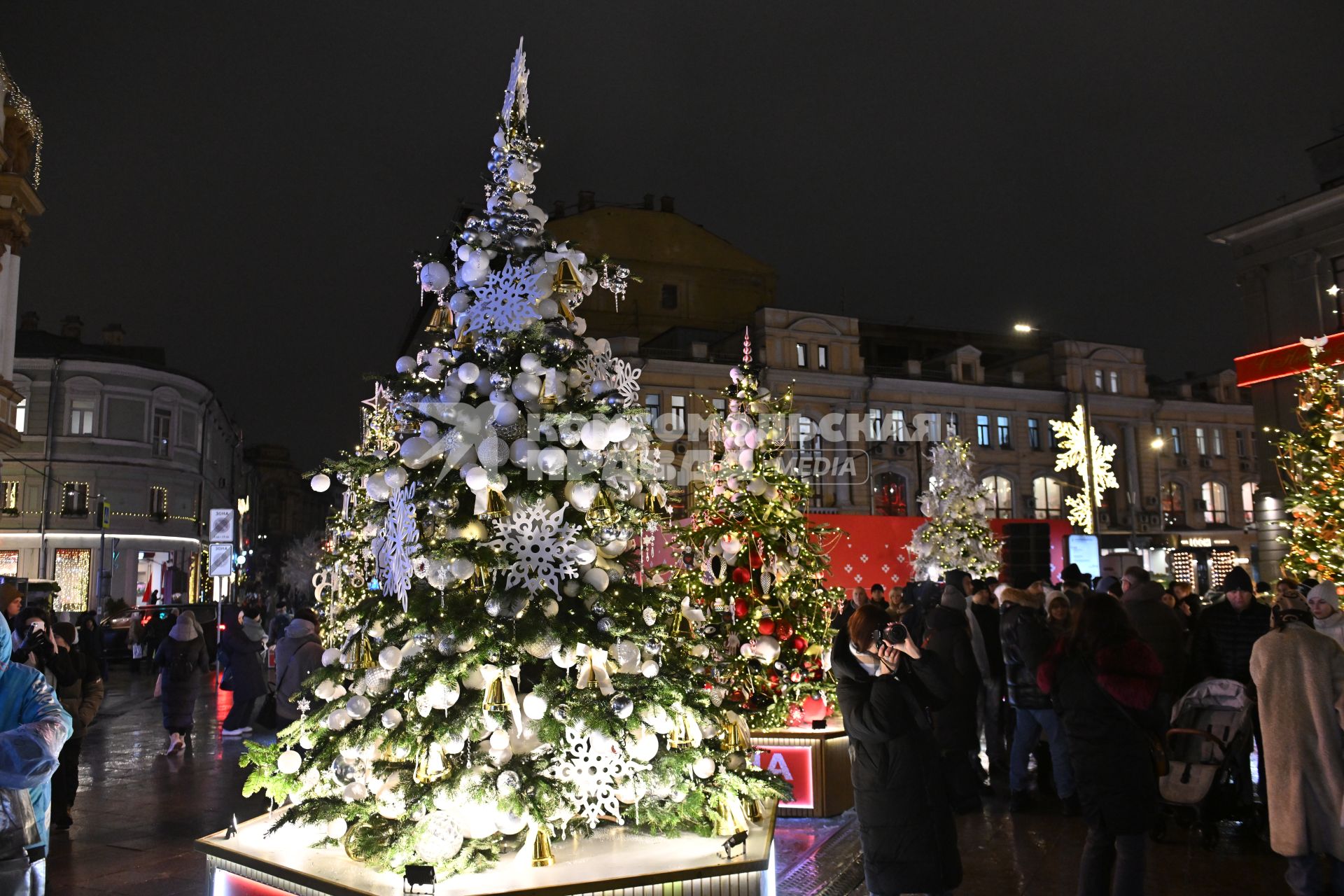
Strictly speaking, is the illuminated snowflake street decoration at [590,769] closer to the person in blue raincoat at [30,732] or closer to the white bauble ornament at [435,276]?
the person in blue raincoat at [30,732]

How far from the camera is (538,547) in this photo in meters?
4.60

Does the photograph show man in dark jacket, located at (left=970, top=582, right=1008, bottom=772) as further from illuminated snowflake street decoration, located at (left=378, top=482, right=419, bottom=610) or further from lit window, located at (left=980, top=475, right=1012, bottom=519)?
lit window, located at (left=980, top=475, right=1012, bottom=519)

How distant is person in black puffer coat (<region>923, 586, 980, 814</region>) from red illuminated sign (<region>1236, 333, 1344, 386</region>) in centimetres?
1848

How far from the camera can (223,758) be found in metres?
11.8

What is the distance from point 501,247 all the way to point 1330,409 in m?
12.0

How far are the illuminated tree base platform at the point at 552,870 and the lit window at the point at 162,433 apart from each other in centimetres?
4470

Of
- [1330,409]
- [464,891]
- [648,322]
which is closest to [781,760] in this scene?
[464,891]

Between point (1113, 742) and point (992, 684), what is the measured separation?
4620 mm

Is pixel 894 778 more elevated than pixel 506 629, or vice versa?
pixel 506 629

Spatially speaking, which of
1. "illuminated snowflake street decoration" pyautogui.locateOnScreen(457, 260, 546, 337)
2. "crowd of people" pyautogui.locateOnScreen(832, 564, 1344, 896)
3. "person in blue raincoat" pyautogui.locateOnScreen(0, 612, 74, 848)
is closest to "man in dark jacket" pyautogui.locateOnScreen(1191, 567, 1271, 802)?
"crowd of people" pyautogui.locateOnScreen(832, 564, 1344, 896)

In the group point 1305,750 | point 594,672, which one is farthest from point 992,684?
point 594,672

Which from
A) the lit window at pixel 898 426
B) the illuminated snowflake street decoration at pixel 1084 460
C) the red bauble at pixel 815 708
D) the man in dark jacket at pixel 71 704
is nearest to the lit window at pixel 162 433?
the lit window at pixel 898 426

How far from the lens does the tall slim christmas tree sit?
2111 cm

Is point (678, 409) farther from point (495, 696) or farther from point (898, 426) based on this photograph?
point (495, 696)
